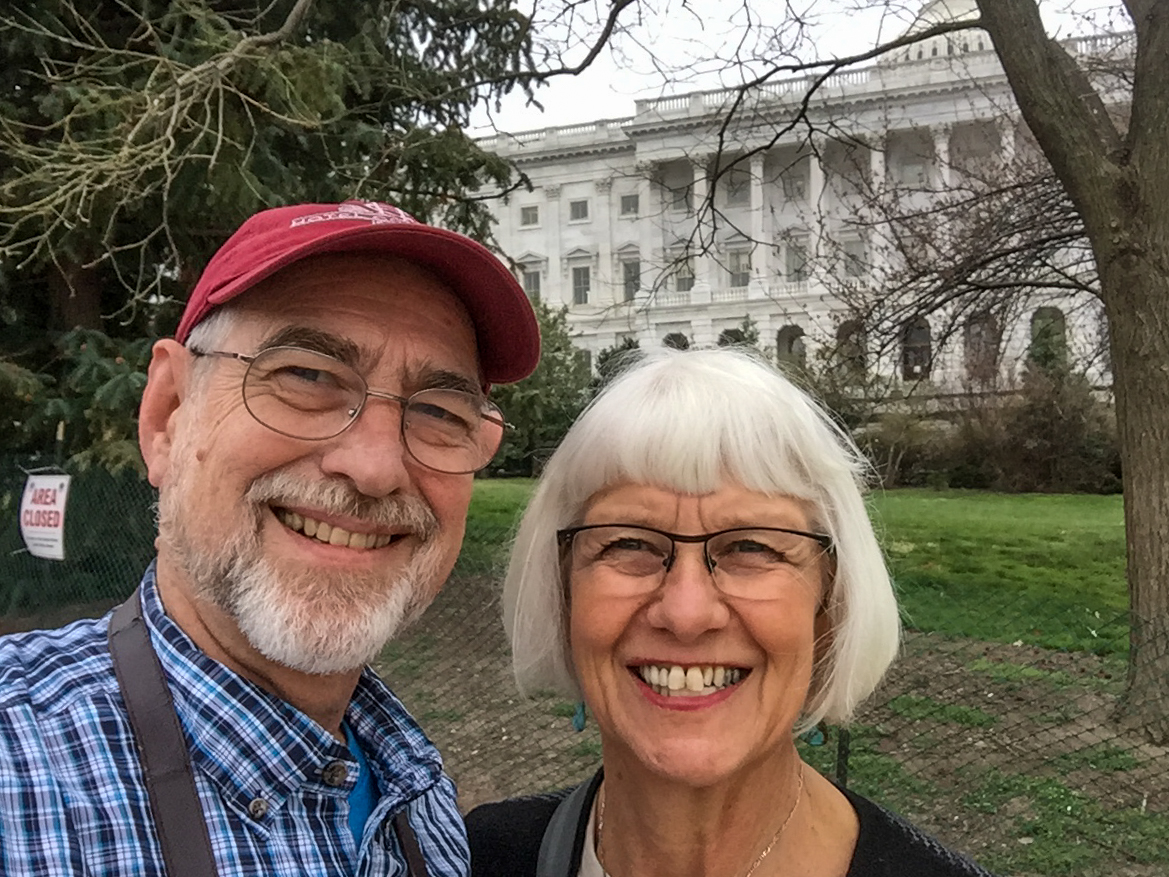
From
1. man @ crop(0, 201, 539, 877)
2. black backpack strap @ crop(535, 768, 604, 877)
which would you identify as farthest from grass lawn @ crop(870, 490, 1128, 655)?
man @ crop(0, 201, 539, 877)

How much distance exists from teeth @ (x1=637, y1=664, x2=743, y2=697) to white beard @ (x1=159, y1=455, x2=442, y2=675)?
53 centimetres

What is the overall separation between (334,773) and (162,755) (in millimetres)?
277

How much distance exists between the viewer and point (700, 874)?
1821mm

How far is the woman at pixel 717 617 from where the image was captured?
1716 millimetres

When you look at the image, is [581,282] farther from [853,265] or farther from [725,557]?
[725,557]

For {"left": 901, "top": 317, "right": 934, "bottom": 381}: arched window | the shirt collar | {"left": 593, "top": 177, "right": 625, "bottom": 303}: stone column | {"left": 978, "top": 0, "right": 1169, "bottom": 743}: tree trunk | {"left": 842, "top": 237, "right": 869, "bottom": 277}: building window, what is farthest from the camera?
{"left": 593, "top": 177, "right": 625, "bottom": 303}: stone column

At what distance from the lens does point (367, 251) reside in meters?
1.59

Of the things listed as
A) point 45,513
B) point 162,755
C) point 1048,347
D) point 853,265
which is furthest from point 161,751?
point 1048,347

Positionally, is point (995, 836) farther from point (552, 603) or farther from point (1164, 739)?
point (552, 603)

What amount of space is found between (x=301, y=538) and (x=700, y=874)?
106 cm

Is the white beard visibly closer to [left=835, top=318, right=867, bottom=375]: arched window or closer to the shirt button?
the shirt button

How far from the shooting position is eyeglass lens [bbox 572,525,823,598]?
5.63 feet

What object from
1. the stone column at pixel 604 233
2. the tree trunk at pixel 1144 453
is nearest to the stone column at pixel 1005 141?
the tree trunk at pixel 1144 453

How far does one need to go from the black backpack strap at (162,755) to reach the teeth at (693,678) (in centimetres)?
85
